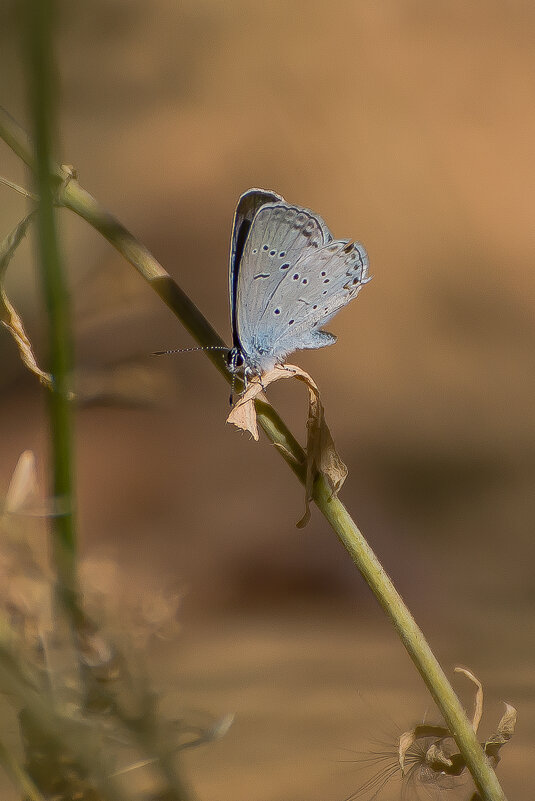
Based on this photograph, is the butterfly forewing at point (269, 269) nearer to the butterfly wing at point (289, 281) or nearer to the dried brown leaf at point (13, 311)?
the butterfly wing at point (289, 281)

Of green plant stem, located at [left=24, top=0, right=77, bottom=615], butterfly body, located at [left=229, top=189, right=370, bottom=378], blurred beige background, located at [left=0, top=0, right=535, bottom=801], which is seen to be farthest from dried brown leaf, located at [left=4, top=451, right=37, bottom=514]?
blurred beige background, located at [left=0, top=0, right=535, bottom=801]

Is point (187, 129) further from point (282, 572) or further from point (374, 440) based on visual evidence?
point (282, 572)

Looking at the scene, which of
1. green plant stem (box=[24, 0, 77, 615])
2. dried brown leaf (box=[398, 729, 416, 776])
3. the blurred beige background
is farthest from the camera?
the blurred beige background

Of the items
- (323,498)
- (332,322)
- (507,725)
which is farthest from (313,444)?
(332,322)

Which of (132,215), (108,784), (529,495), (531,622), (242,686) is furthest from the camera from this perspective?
(132,215)

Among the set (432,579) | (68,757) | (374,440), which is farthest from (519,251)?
(68,757)

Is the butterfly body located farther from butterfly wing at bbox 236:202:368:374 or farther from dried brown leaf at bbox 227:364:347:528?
dried brown leaf at bbox 227:364:347:528

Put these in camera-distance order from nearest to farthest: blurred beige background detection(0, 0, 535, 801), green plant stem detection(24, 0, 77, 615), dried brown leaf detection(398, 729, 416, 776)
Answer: green plant stem detection(24, 0, 77, 615), dried brown leaf detection(398, 729, 416, 776), blurred beige background detection(0, 0, 535, 801)
